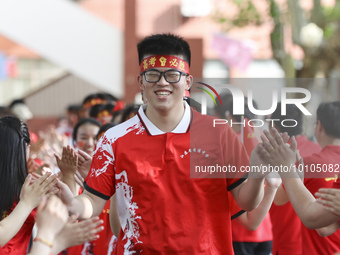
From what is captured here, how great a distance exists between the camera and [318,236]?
165 inches

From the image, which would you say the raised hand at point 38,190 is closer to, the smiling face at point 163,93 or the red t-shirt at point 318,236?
the smiling face at point 163,93

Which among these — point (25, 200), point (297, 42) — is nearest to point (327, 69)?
point (297, 42)

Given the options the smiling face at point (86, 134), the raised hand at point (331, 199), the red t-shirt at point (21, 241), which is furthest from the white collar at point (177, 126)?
the smiling face at point (86, 134)

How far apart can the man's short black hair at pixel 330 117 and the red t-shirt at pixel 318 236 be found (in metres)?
0.10

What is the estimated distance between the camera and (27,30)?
15305 mm

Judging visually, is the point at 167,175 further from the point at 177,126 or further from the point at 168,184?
the point at 177,126

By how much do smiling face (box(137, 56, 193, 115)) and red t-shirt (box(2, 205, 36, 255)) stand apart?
1.05m

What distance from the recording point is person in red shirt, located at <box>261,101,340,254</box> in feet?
11.2

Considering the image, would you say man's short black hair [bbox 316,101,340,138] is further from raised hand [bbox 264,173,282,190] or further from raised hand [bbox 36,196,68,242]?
raised hand [bbox 36,196,68,242]

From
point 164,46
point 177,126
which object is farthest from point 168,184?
point 164,46

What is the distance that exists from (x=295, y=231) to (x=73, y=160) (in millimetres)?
2291

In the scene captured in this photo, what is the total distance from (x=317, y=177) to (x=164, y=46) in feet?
3.97

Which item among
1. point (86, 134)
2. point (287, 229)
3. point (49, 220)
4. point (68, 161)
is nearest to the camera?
point (49, 220)

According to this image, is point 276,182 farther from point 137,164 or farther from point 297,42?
point 297,42
